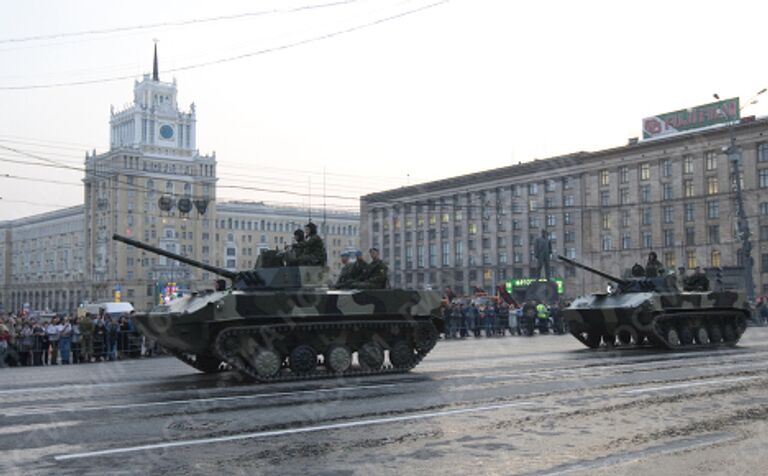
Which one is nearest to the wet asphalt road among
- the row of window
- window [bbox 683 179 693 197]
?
the row of window

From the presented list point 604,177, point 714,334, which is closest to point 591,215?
point 604,177

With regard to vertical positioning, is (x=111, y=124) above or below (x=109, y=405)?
above

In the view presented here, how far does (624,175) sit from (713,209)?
10.2 meters

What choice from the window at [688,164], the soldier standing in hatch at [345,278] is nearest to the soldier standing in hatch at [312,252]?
the soldier standing in hatch at [345,278]

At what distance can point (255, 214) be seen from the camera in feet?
490

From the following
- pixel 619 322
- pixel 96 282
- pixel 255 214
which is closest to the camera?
pixel 619 322

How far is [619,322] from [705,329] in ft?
9.81

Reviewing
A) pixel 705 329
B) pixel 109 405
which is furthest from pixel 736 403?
pixel 705 329

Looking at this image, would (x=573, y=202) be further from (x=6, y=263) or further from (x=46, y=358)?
(x=6, y=263)

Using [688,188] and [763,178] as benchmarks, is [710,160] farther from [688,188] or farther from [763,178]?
[763,178]

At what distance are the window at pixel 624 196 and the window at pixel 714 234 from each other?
372 inches

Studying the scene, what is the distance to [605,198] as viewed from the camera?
88312mm

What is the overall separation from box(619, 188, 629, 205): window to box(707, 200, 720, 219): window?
353 inches

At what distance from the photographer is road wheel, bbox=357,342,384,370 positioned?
55.5 feet
